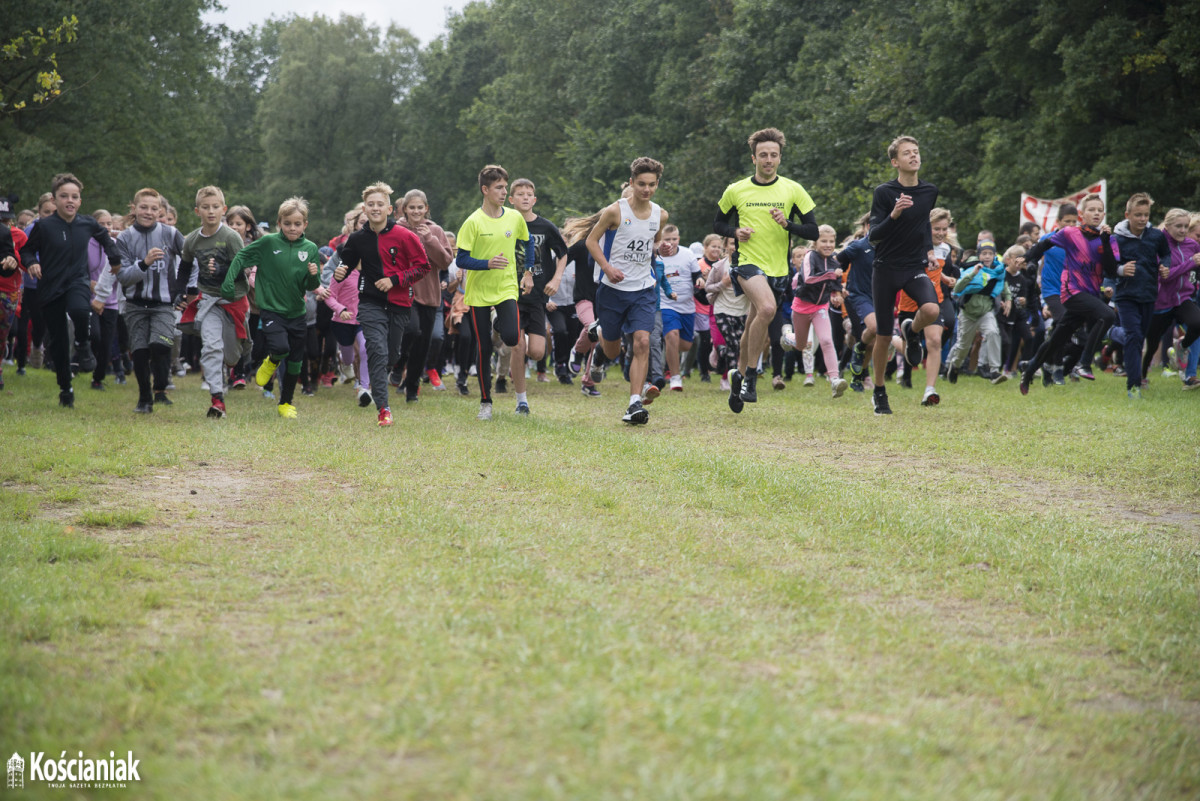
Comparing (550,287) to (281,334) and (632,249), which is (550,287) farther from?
(281,334)

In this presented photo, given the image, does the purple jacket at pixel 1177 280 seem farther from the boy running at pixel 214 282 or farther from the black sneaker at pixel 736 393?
the boy running at pixel 214 282

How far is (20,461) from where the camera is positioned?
7.99 meters

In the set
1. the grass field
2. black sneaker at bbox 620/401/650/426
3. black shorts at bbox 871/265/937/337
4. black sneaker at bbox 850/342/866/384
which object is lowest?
the grass field

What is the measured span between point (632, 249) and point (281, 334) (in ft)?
11.9

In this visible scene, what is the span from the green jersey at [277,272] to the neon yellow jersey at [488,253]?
60.6 inches

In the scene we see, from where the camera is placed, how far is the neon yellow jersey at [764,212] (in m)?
11.2

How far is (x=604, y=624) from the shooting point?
157 inches

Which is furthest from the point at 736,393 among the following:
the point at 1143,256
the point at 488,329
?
the point at 1143,256

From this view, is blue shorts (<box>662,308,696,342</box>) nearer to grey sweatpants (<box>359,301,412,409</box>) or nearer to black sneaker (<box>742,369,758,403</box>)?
black sneaker (<box>742,369,758,403</box>)

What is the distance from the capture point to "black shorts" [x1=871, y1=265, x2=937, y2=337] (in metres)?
11.4

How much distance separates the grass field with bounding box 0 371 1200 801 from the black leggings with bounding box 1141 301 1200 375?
247 inches

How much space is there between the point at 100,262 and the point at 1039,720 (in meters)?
15.1

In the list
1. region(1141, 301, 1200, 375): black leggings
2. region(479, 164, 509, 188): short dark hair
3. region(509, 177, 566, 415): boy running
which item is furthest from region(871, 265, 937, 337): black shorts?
region(1141, 301, 1200, 375): black leggings

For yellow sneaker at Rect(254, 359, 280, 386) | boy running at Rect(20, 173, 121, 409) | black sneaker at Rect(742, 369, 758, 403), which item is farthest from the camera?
yellow sneaker at Rect(254, 359, 280, 386)
